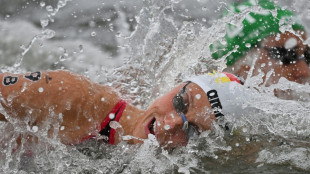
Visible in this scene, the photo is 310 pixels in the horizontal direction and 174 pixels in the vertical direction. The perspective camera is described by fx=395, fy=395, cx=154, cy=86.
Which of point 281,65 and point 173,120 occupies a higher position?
point 281,65

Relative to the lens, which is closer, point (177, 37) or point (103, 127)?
point (103, 127)

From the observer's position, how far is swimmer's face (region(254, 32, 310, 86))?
4168 mm

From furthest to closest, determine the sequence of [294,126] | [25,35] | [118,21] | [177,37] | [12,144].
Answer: [118,21], [25,35], [177,37], [294,126], [12,144]

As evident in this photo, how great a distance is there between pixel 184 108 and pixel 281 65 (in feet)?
4.37

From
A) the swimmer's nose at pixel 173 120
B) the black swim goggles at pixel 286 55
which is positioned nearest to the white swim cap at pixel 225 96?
the swimmer's nose at pixel 173 120

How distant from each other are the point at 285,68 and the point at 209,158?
1.60 m

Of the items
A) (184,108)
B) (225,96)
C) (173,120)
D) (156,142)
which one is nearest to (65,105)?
(156,142)

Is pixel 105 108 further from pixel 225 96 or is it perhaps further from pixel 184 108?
pixel 225 96

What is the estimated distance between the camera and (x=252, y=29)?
4.48m

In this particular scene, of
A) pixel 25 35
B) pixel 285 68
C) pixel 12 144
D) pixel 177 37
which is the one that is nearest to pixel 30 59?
pixel 25 35

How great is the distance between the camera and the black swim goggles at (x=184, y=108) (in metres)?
3.50

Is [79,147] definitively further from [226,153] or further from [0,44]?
[0,44]

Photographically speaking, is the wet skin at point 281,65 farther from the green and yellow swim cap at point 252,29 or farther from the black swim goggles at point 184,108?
the black swim goggles at point 184,108

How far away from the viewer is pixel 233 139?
3553mm
